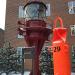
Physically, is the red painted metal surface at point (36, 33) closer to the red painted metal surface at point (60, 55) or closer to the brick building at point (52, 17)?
the red painted metal surface at point (60, 55)

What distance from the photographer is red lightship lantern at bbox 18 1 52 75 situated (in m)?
Result: 6.02

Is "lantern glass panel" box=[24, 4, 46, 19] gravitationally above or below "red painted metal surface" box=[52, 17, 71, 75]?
above

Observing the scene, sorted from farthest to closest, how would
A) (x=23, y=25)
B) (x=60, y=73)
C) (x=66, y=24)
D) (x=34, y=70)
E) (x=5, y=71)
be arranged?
(x=66, y=24) < (x=5, y=71) < (x=23, y=25) < (x=34, y=70) < (x=60, y=73)

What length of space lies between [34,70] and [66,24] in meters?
19.3

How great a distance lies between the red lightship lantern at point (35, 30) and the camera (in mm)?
6021

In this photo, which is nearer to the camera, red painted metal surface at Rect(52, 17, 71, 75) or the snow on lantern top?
red painted metal surface at Rect(52, 17, 71, 75)

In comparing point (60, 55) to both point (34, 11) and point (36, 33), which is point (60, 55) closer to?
point (36, 33)

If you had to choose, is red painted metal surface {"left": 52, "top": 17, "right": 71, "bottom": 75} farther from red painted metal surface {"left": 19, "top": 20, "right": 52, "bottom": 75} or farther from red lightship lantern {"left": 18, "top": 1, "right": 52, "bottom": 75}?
red painted metal surface {"left": 19, "top": 20, "right": 52, "bottom": 75}

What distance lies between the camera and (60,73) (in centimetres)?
451

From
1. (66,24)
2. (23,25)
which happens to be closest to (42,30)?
(23,25)

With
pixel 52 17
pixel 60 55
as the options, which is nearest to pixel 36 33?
pixel 60 55

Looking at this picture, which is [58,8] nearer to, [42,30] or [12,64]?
[12,64]

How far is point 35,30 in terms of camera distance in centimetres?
610

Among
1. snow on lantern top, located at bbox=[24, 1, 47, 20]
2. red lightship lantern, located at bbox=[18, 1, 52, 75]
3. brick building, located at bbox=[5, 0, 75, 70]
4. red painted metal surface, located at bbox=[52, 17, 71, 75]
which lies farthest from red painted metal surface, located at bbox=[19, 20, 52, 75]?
brick building, located at bbox=[5, 0, 75, 70]
